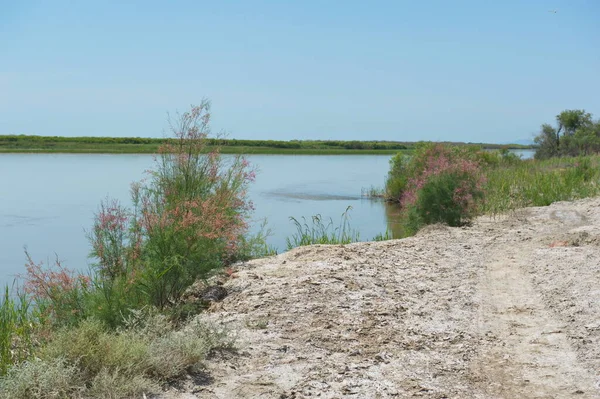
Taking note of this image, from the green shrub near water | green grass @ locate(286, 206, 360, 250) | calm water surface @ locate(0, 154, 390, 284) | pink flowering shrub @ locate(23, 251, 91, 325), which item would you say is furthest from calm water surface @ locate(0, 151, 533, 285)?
pink flowering shrub @ locate(23, 251, 91, 325)

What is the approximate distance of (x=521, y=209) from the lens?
15.7 m

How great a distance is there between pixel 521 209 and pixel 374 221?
25.6ft

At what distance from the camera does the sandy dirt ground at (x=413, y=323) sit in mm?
5035

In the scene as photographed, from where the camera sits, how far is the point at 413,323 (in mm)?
6629

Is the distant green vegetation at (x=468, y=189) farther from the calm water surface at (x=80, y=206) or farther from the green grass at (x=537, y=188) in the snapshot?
the calm water surface at (x=80, y=206)

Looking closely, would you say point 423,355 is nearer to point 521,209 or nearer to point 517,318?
point 517,318

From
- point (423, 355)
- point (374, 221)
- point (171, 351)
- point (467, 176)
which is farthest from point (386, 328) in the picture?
point (374, 221)

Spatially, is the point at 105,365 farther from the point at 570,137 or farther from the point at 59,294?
the point at 570,137

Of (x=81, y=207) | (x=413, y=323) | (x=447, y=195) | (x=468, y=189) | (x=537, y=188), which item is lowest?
(x=81, y=207)

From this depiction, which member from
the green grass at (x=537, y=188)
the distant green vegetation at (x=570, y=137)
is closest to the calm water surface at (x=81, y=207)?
the green grass at (x=537, y=188)

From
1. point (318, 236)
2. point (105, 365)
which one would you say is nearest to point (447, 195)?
point (318, 236)

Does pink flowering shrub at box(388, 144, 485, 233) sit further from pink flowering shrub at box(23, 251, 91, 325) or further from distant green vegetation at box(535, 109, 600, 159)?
distant green vegetation at box(535, 109, 600, 159)

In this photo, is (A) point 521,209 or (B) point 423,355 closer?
(B) point 423,355

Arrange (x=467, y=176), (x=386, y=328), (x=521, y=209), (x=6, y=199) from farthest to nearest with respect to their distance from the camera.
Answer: (x=6, y=199)
(x=521, y=209)
(x=467, y=176)
(x=386, y=328)
